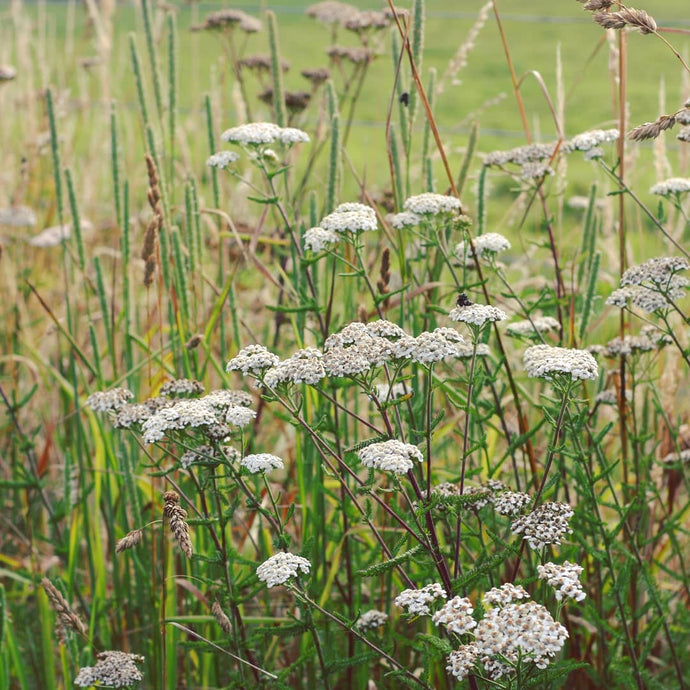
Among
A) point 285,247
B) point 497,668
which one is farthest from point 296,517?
point 497,668

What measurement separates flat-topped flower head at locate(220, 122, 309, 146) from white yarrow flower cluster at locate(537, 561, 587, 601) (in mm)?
912

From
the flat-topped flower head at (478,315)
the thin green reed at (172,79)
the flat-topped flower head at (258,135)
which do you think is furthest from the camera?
Result: the thin green reed at (172,79)

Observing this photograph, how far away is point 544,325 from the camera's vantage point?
189 cm

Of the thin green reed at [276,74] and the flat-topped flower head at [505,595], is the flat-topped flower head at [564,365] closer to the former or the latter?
the flat-topped flower head at [505,595]

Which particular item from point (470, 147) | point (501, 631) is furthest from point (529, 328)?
point (501, 631)

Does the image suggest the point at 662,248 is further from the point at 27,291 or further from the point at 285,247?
the point at 27,291

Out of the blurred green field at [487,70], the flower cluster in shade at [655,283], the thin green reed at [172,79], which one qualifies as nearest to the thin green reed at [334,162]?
the thin green reed at [172,79]

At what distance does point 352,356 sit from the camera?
49.9 inches

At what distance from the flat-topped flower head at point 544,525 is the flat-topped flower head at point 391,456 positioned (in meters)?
0.18

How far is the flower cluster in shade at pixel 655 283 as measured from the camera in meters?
1.53

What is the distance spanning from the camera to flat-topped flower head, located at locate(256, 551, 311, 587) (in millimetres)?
1189

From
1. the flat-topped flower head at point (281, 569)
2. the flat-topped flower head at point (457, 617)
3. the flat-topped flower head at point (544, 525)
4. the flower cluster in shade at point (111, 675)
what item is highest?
the flat-topped flower head at point (544, 525)

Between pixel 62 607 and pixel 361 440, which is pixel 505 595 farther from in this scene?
pixel 361 440

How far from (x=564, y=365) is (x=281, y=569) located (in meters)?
0.49
